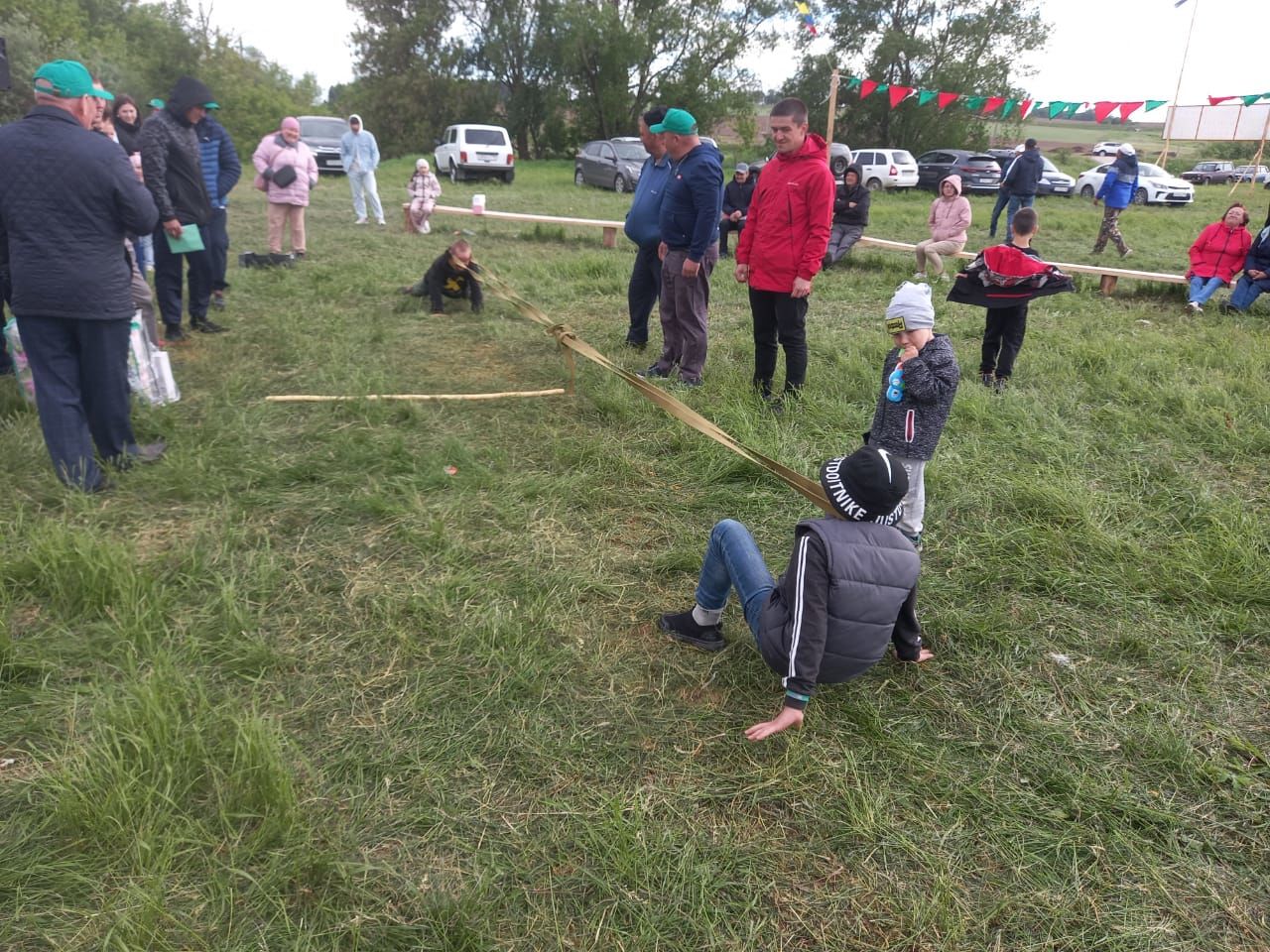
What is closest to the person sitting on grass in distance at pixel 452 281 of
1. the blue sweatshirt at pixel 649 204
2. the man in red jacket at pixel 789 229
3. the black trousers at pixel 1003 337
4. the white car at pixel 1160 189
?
the blue sweatshirt at pixel 649 204

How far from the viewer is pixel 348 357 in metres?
5.92

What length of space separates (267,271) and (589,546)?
269 inches

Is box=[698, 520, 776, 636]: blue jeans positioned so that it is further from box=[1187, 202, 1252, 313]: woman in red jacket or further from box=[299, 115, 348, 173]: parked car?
box=[299, 115, 348, 173]: parked car

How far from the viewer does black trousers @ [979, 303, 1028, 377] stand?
549 centimetres

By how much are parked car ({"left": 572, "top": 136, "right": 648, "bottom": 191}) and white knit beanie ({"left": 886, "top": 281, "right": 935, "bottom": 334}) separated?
Result: 1782cm

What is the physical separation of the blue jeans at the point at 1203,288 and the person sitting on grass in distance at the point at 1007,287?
427cm

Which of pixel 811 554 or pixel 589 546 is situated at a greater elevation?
pixel 811 554

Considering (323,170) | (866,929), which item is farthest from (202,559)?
(323,170)

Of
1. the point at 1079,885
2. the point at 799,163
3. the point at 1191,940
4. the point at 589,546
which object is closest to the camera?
the point at 1191,940

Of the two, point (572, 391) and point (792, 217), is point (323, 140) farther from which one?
point (792, 217)

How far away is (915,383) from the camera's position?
2959mm

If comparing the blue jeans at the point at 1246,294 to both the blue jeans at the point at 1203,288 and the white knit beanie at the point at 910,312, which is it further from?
the white knit beanie at the point at 910,312

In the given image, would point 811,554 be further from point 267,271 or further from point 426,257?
point 426,257

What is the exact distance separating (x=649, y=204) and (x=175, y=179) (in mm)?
3499
